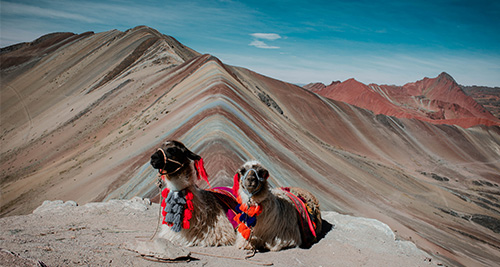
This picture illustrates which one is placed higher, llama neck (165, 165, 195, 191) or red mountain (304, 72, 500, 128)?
red mountain (304, 72, 500, 128)

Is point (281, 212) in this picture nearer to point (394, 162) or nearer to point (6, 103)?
point (394, 162)

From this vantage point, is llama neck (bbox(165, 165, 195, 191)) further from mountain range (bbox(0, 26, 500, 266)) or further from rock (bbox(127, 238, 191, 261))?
mountain range (bbox(0, 26, 500, 266))

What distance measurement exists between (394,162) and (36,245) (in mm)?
32720

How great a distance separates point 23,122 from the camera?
1139 inches

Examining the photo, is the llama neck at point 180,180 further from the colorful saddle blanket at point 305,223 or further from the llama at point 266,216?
the colorful saddle blanket at point 305,223

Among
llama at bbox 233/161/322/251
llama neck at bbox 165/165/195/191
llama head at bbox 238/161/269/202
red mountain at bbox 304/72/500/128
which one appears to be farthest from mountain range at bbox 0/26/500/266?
red mountain at bbox 304/72/500/128

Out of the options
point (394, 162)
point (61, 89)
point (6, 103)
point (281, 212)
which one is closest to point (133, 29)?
point (61, 89)

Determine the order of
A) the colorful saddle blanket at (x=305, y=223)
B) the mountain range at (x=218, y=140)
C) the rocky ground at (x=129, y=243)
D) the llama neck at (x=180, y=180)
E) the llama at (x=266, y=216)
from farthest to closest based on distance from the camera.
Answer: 1. the mountain range at (x=218, y=140)
2. the colorful saddle blanket at (x=305, y=223)
3. the llama at (x=266, y=216)
4. the llama neck at (x=180, y=180)
5. the rocky ground at (x=129, y=243)

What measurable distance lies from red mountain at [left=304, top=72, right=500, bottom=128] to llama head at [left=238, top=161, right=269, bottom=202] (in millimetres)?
60953

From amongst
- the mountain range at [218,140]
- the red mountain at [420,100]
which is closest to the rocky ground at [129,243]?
the mountain range at [218,140]

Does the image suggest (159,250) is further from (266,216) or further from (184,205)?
(266,216)

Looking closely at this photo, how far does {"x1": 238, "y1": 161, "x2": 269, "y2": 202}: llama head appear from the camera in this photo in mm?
4152

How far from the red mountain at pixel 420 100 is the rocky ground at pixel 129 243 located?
58765 mm

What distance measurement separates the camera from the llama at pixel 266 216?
4.27 meters
